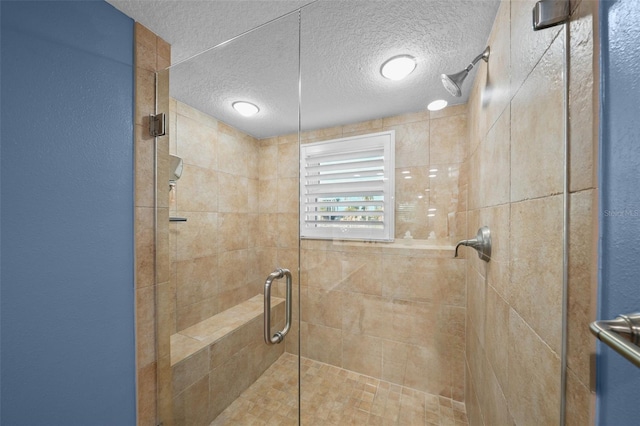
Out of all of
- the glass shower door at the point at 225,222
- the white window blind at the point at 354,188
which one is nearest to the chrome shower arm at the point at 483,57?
the white window blind at the point at 354,188

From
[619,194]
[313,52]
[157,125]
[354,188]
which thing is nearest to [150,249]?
[157,125]

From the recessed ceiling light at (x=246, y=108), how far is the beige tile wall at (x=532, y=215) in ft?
3.58

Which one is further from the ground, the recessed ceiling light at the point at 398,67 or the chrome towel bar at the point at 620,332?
the recessed ceiling light at the point at 398,67

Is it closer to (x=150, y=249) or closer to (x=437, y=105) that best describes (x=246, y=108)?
(x=150, y=249)

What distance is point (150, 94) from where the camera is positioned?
106 centimetres

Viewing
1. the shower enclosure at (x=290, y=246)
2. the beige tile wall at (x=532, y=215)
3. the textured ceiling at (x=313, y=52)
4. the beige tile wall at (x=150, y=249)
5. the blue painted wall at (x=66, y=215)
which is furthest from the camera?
the shower enclosure at (x=290, y=246)

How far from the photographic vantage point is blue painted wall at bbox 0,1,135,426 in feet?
2.34

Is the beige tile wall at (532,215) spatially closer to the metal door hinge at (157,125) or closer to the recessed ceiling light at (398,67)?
the recessed ceiling light at (398,67)

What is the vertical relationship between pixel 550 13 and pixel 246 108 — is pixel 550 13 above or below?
below

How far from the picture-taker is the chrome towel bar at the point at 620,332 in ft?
0.85

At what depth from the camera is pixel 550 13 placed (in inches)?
19.0

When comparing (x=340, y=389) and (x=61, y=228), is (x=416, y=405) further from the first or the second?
(x=61, y=228)

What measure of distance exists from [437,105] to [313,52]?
0.76m

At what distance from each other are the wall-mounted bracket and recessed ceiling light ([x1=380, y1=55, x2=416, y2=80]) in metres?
0.65
